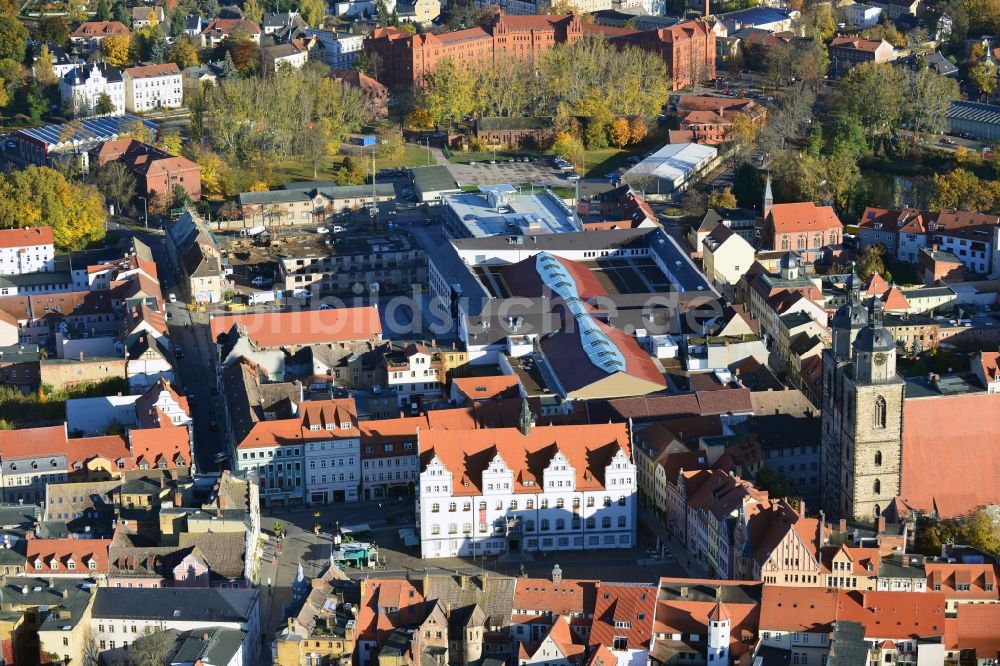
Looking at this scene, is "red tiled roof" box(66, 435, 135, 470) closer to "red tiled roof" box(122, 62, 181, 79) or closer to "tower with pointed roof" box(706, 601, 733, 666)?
"tower with pointed roof" box(706, 601, 733, 666)

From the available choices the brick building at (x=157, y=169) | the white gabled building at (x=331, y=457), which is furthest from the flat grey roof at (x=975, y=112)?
the white gabled building at (x=331, y=457)

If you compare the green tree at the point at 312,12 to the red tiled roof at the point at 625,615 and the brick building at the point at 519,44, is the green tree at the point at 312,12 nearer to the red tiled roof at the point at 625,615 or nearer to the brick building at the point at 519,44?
the brick building at the point at 519,44

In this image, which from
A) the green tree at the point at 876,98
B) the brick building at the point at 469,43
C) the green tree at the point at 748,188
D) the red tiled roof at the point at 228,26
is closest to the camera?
the green tree at the point at 748,188

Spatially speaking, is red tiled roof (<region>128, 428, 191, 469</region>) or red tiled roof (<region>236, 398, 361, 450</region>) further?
red tiled roof (<region>236, 398, 361, 450</region>)

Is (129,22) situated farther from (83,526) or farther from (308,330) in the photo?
(83,526)

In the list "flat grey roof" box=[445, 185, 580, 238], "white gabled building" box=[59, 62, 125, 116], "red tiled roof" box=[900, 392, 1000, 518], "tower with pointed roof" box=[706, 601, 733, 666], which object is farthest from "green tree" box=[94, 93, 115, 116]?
"tower with pointed roof" box=[706, 601, 733, 666]
